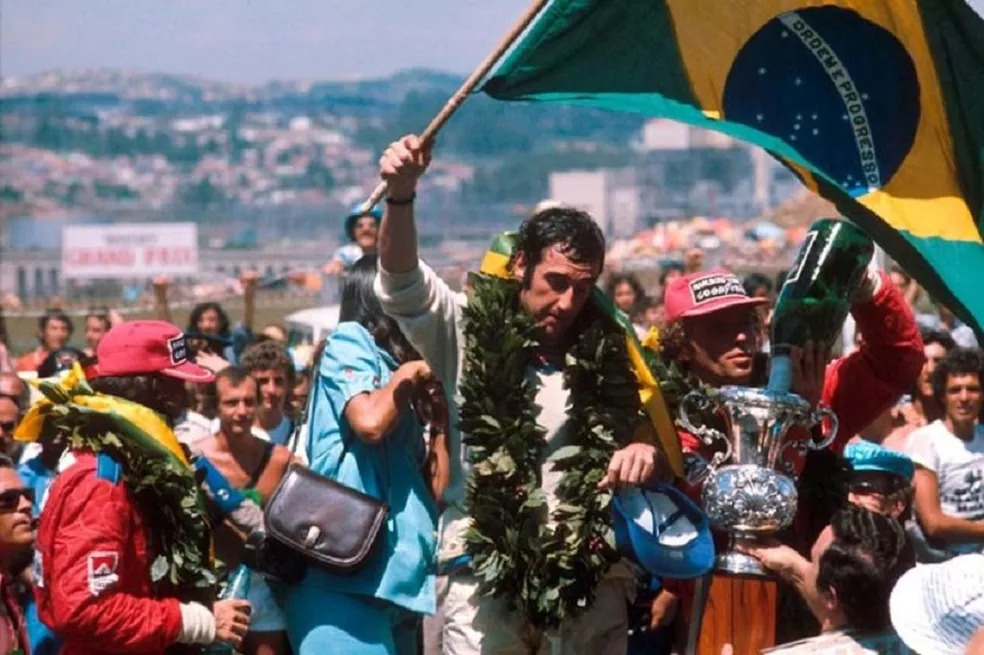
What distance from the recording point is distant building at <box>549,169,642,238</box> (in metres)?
99.0

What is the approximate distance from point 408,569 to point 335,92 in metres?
174

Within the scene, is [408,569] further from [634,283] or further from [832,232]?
[634,283]

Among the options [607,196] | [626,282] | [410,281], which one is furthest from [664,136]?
[410,281]

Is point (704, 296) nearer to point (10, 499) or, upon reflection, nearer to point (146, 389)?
point (146, 389)

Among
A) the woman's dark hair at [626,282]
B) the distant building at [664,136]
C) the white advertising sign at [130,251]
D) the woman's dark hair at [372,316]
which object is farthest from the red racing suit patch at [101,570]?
the distant building at [664,136]

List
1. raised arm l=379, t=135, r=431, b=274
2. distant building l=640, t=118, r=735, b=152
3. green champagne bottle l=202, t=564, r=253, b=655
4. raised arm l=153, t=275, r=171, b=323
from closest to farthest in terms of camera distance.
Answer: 1. raised arm l=379, t=135, r=431, b=274
2. green champagne bottle l=202, t=564, r=253, b=655
3. raised arm l=153, t=275, r=171, b=323
4. distant building l=640, t=118, r=735, b=152

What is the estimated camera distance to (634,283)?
51.2ft

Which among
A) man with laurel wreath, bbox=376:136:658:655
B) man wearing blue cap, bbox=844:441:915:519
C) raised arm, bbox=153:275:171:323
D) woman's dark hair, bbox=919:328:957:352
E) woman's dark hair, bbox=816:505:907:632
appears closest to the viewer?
woman's dark hair, bbox=816:505:907:632

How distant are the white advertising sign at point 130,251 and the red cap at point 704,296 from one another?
20323mm

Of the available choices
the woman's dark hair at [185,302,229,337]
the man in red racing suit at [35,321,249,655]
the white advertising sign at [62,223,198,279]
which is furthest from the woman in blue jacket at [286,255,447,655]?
the white advertising sign at [62,223,198,279]

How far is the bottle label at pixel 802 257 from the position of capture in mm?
7000

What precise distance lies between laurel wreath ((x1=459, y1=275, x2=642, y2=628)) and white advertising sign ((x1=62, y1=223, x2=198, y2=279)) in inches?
811

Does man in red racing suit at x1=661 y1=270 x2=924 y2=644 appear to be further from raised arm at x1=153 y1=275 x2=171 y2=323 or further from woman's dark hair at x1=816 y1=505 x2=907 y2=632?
raised arm at x1=153 y1=275 x2=171 y2=323

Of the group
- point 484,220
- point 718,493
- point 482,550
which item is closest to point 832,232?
point 718,493
